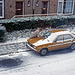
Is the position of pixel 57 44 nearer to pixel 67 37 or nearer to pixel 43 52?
pixel 67 37

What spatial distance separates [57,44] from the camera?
38.8 ft

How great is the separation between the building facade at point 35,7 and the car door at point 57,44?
25.8 ft

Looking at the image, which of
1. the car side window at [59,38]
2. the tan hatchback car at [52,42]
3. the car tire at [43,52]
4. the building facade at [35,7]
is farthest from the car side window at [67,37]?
the building facade at [35,7]

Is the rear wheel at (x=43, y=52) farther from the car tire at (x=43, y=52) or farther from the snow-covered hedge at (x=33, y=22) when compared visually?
the snow-covered hedge at (x=33, y=22)

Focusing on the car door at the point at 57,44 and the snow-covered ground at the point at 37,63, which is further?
the car door at the point at 57,44

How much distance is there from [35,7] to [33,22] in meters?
3.24

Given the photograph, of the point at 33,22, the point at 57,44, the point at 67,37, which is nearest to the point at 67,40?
the point at 67,37

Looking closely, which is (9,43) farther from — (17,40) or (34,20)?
(34,20)

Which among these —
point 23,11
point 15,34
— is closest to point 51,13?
A: point 23,11

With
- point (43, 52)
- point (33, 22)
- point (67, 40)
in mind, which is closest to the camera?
point (43, 52)

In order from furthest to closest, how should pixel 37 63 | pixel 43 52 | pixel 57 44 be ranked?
pixel 57 44, pixel 43 52, pixel 37 63

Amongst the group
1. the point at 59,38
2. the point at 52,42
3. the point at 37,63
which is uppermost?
the point at 59,38

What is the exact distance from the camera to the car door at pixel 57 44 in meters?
11.7

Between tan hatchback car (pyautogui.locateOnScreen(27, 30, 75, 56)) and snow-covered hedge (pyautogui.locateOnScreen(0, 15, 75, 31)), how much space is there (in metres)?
3.96
